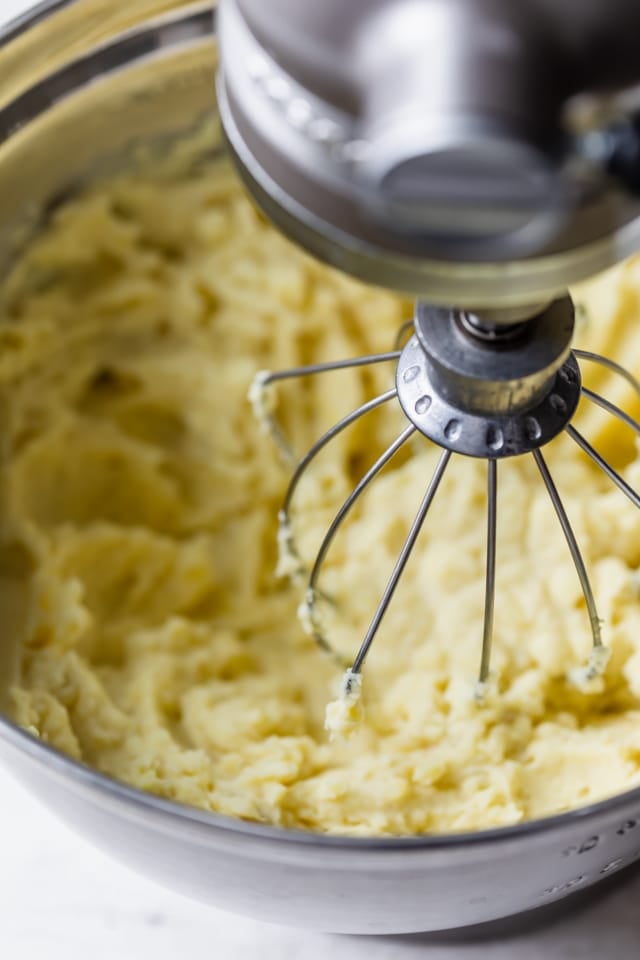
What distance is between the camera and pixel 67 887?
82 centimetres

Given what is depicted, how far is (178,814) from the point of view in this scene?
21.3 inches

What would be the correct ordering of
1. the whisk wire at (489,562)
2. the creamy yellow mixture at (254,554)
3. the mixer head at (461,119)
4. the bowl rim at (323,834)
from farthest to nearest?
1. the creamy yellow mixture at (254,554)
2. the whisk wire at (489,562)
3. the bowl rim at (323,834)
4. the mixer head at (461,119)

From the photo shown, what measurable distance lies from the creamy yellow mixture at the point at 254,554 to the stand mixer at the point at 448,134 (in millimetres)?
415

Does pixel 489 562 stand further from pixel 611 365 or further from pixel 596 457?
pixel 611 365

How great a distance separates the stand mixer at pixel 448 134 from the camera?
1.34 feet

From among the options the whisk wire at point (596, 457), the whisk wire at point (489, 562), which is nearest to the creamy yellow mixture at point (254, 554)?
the whisk wire at point (489, 562)

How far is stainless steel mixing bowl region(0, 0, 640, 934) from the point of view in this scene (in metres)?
0.54

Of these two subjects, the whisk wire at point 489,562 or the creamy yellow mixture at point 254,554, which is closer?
the whisk wire at point 489,562

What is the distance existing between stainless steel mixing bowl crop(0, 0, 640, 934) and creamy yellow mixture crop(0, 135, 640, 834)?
57 mm

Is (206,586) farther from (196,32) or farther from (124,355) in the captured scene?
(196,32)

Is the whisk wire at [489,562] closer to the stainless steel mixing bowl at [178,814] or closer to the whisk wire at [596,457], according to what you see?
the whisk wire at [596,457]

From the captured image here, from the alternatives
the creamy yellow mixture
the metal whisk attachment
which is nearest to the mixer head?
the metal whisk attachment

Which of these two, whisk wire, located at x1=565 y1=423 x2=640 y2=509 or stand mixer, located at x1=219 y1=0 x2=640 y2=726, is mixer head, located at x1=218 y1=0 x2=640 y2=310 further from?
whisk wire, located at x1=565 y1=423 x2=640 y2=509

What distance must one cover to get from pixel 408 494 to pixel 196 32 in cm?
41
